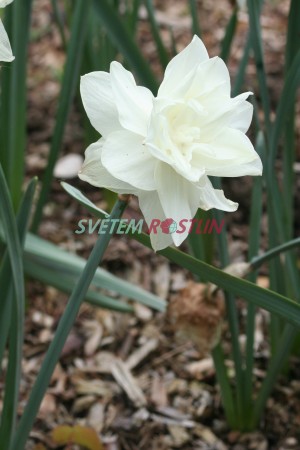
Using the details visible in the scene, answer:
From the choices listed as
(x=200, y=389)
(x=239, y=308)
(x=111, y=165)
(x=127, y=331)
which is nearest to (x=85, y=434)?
(x=200, y=389)

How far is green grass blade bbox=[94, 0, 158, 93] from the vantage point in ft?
4.37

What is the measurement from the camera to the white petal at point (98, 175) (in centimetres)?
78

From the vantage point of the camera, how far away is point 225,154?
0.78m

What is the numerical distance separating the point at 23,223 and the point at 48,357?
20 cm

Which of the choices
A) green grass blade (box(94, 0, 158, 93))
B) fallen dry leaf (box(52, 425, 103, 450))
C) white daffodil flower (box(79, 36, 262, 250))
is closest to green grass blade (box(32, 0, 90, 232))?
green grass blade (box(94, 0, 158, 93))

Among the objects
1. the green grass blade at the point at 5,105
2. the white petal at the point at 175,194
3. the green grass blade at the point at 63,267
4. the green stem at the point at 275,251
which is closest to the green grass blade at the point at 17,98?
the green grass blade at the point at 5,105

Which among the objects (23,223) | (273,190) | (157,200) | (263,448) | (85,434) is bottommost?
(263,448)

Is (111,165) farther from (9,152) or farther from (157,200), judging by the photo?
(9,152)

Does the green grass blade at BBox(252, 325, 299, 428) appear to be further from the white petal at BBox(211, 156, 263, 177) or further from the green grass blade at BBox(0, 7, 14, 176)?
the green grass blade at BBox(0, 7, 14, 176)

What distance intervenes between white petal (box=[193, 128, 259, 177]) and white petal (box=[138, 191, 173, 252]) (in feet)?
0.21

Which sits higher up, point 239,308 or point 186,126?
point 186,126

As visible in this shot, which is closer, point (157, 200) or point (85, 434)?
point (157, 200)

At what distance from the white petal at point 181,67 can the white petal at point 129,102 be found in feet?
0.08

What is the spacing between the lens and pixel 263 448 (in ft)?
4.72
